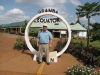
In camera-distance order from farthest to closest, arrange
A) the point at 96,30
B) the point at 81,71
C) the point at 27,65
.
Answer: the point at 96,30 < the point at 27,65 < the point at 81,71

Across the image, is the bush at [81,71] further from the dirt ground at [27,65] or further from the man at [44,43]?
the man at [44,43]

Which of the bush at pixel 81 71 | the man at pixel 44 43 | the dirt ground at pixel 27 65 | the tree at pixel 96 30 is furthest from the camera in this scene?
the tree at pixel 96 30

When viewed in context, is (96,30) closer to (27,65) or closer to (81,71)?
(27,65)

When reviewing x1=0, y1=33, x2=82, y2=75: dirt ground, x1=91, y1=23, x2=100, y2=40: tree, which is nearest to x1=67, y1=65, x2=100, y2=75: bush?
x1=0, y1=33, x2=82, y2=75: dirt ground

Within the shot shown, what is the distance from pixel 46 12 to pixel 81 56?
10.2 ft

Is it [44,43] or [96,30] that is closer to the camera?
[44,43]

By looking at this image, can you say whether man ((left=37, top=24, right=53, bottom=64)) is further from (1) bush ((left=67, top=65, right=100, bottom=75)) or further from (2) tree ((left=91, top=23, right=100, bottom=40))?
(2) tree ((left=91, top=23, right=100, bottom=40))

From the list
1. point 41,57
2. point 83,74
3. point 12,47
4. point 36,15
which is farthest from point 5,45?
point 83,74

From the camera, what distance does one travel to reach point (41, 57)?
11.7 meters

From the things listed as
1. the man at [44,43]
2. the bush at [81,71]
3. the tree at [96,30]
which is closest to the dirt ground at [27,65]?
the man at [44,43]

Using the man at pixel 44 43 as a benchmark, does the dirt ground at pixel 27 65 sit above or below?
below

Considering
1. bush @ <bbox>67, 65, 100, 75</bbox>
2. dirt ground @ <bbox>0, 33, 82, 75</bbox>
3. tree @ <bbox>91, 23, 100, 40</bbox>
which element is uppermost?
tree @ <bbox>91, 23, 100, 40</bbox>

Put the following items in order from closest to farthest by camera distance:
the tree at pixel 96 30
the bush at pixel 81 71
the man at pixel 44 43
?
the bush at pixel 81 71, the man at pixel 44 43, the tree at pixel 96 30

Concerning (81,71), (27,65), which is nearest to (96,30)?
(27,65)
